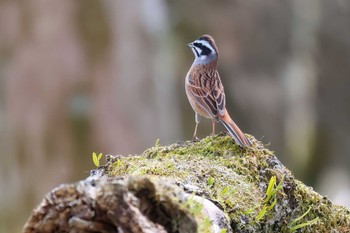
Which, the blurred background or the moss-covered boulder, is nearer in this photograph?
the moss-covered boulder

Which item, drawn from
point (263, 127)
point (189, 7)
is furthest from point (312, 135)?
point (189, 7)

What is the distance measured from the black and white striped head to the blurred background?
29.0ft

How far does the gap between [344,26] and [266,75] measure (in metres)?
2.25

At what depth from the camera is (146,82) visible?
1738cm

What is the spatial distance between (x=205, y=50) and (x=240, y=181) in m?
2.76

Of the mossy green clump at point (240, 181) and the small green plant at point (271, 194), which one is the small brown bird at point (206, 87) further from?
the small green plant at point (271, 194)

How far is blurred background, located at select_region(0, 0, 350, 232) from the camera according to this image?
16.1 metres

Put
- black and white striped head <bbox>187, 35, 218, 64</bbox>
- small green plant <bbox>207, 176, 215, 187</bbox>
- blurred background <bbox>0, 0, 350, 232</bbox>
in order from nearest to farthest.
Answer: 1. small green plant <bbox>207, 176, 215, 187</bbox>
2. black and white striped head <bbox>187, 35, 218, 64</bbox>
3. blurred background <bbox>0, 0, 350, 232</bbox>

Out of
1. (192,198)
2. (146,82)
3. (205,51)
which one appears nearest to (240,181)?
(192,198)

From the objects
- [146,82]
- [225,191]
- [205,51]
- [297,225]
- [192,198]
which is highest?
[205,51]

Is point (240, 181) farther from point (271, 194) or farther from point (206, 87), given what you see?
point (206, 87)

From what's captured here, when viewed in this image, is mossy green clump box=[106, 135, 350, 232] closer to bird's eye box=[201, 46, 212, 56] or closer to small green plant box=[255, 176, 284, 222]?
small green plant box=[255, 176, 284, 222]

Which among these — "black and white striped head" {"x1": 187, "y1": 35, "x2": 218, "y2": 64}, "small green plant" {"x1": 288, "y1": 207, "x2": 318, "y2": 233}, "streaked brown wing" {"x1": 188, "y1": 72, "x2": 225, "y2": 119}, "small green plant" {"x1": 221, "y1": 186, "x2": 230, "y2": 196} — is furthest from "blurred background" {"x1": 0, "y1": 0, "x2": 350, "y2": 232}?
"small green plant" {"x1": 221, "y1": 186, "x2": 230, "y2": 196}

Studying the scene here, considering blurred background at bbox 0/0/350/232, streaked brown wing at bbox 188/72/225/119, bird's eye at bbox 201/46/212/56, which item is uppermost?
bird's eye at bbox 201/46/212/56
